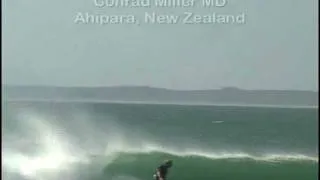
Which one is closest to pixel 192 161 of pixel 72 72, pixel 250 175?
pixel 250 175

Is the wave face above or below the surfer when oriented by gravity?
above

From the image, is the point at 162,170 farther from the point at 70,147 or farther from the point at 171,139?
the point at 70,147

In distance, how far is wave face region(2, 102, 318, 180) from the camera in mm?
1479

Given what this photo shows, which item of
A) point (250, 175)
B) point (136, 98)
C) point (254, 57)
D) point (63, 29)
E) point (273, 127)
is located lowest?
point (250, 175)

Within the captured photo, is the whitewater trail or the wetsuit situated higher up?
the whitewater trail

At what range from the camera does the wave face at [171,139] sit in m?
1.48

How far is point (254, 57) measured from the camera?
1464 millimetres

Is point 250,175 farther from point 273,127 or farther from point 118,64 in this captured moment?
point 118,64

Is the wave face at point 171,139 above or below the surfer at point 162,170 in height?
above

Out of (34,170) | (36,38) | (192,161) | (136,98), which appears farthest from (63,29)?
(192,161)

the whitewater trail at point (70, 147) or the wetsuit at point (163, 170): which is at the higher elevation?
the whitewater trail at point (70, 147)

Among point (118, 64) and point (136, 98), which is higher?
point (118, 64)

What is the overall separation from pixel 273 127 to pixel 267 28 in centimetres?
32

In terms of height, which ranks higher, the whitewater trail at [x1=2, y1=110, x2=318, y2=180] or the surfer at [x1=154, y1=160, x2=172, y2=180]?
the whitewater trail at [x1=2, y1=110, x2=318, y2=180]
